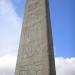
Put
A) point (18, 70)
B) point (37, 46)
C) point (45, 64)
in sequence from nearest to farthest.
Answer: point (45, 64) → point (37, 46) → point (18, 70)

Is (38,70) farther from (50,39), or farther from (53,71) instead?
(50,39)

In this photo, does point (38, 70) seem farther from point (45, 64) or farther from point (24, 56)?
point (24, 56)

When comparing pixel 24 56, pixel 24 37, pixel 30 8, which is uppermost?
pixel 30 8

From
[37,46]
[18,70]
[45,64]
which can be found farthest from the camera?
[18,70]

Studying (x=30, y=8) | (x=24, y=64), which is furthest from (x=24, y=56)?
(x=30, y=8)

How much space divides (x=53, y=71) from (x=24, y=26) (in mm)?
2883

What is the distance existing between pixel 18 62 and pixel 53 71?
2.11 meters

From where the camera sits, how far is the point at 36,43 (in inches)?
451

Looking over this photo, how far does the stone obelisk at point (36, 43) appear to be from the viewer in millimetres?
10805

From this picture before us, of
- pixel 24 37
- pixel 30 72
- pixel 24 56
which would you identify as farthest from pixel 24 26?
pixel 30 72

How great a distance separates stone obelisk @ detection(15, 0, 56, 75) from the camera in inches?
425

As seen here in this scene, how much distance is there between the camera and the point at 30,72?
11430 millimetres

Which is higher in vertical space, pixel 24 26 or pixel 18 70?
pixel 24 26

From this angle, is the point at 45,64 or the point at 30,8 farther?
the point at 30,8
